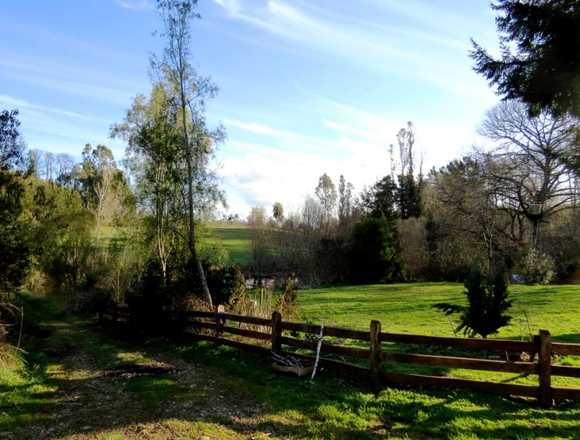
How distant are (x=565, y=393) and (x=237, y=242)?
40527 millimetres

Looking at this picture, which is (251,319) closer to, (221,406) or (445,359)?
(221,406)

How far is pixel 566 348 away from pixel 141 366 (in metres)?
7.72

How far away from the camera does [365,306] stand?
1828 cm

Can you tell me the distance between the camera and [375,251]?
30.5m

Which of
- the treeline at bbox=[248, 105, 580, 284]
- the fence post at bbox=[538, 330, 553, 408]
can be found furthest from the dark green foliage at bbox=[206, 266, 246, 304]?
the treeline at bbox=[248, 105, 580, 284]

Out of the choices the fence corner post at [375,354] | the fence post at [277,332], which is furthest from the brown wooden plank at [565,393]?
the fence post at [277,332]

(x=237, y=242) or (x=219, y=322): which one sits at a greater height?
(x=237, y=242)

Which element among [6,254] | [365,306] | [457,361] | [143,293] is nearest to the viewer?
[457,361]

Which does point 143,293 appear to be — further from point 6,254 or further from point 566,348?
point 566,348

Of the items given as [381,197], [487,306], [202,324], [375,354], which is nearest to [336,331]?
[375,354]

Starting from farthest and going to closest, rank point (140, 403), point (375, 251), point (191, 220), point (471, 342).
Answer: point (375, 251) → point (191, 220) → point (471, 342) → point (140, 403)

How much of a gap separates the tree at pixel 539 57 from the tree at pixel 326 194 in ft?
122

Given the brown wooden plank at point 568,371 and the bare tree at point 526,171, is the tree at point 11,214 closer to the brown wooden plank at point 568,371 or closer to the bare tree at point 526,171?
the brown wooden plank at point 568,371

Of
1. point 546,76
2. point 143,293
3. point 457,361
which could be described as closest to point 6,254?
point 143,293
